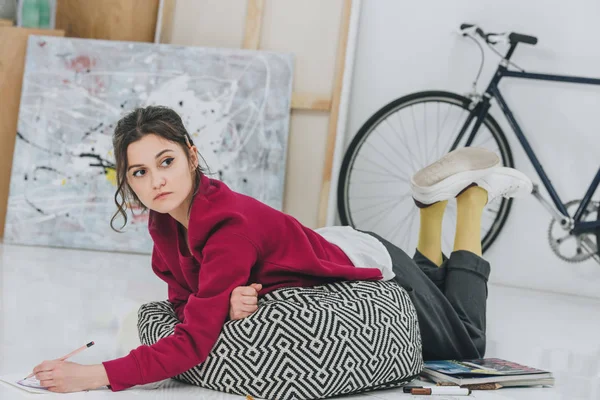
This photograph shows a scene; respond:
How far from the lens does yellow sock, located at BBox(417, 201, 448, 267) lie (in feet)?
6.72

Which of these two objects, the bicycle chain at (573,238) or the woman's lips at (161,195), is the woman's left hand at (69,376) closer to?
the woman's lips at (161,195)

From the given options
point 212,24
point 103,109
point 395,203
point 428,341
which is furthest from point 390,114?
point 428,341

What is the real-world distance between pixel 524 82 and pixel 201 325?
2419mm

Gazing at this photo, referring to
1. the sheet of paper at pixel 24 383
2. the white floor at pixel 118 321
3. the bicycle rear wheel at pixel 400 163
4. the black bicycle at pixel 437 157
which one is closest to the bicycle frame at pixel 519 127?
the black bicycle at pixel 437 157

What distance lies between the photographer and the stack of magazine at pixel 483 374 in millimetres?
1523

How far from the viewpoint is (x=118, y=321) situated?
2023mm

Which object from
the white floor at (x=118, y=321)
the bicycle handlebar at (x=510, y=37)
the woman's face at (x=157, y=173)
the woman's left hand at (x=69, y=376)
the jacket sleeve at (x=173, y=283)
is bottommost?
the white floor at (x=118, y=321)

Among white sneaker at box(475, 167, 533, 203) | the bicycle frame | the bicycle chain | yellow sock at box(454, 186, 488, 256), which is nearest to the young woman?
yellow sock at box(454, 186, 488, 256)

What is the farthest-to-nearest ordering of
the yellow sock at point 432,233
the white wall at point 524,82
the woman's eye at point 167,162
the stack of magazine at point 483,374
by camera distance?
1. the white wall at point 524,82
2. the yellow sock at point 432,233
3. the stack of magazine at point 483,374
4. the woman's eye at point 167,162

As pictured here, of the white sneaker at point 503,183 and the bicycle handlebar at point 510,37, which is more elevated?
the bicycle handlebar at point 510,37

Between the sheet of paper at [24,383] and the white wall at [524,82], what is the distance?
240 centimetres

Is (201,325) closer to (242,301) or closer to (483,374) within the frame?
(242,301)

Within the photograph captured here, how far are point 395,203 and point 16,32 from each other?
184 cm

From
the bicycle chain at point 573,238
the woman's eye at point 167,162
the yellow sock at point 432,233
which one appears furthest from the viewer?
the bicycle chain at point 573,238
